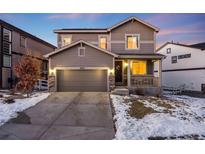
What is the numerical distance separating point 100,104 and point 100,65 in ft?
17.5

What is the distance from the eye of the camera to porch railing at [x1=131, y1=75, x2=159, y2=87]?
15656mm

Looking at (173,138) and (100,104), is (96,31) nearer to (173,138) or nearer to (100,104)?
(100,104)

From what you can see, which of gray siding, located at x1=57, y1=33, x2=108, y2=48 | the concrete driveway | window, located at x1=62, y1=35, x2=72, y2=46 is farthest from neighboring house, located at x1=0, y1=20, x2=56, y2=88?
the concrete driveway

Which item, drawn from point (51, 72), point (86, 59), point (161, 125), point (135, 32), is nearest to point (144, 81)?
point (135, 32)

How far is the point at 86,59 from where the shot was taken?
49.4ft

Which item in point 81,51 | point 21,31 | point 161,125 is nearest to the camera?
point 161,125

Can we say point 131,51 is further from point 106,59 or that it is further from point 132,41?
point 106,59

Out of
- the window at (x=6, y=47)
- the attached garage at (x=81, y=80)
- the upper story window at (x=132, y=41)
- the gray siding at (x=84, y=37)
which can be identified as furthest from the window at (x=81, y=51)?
the window at (x=6, y=47)

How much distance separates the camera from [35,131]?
6.27 metres

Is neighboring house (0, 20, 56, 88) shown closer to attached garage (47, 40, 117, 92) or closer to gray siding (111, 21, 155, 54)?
attached garage (47, 40, 117, 92)

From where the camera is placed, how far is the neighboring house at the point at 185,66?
19.5 metres

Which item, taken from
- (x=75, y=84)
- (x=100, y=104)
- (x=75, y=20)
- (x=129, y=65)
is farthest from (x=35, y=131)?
(x=75, y=20)

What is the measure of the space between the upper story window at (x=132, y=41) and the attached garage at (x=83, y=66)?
9.11 feet

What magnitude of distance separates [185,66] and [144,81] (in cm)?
881
